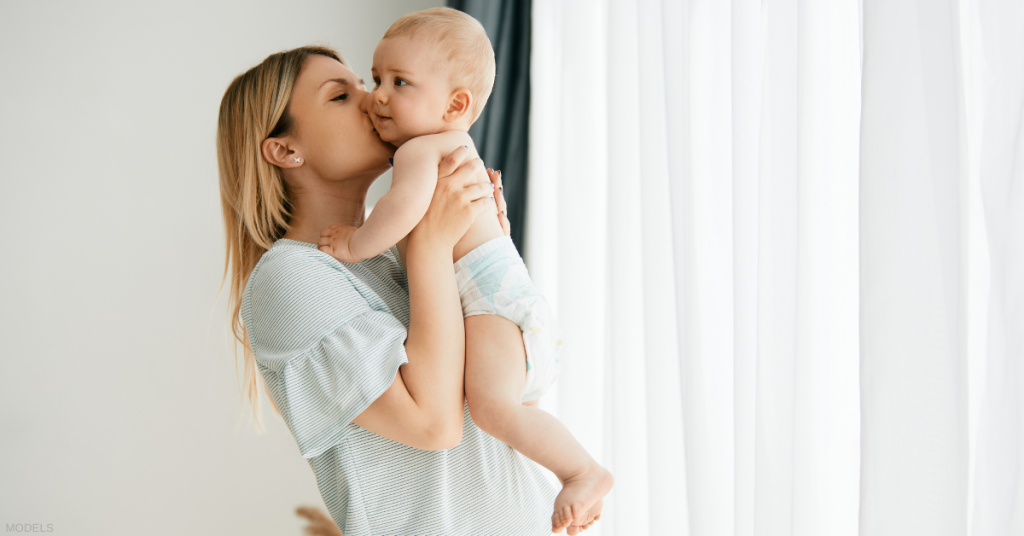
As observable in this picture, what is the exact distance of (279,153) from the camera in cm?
118

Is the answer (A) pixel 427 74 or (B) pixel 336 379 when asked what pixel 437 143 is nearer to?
(A) pixel 427 74

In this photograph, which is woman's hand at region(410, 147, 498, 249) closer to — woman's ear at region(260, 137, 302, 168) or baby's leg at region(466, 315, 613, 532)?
baby's leg at region(466, 315, 613, 532)

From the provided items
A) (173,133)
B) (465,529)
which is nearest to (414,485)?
(465,529)

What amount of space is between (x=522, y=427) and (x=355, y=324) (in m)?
0.29

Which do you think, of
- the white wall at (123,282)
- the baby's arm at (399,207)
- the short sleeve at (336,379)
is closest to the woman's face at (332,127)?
the baby's arm at (399,207)

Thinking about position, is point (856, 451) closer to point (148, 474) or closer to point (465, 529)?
point (465, 529)

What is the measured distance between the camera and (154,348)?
220 centimetres

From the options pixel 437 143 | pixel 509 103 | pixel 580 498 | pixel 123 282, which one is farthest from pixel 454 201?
pixel 123 282

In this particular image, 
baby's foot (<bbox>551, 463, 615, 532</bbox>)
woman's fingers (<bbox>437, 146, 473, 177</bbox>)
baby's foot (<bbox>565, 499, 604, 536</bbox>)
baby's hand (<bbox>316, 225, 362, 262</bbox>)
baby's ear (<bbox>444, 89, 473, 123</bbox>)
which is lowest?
baby's foot (<bbox>565, 499, 604, 536</bbox>)

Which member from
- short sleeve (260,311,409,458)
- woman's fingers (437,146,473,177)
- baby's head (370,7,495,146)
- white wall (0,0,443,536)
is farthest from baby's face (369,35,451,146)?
white wall (0,0,443,536)

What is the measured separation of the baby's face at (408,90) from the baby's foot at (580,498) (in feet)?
2.19

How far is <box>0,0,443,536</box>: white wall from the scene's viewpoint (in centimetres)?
200

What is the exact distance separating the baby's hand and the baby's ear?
0.30 m

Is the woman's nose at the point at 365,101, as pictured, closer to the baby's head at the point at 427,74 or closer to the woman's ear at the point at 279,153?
the baby's head at the point at 427,74
